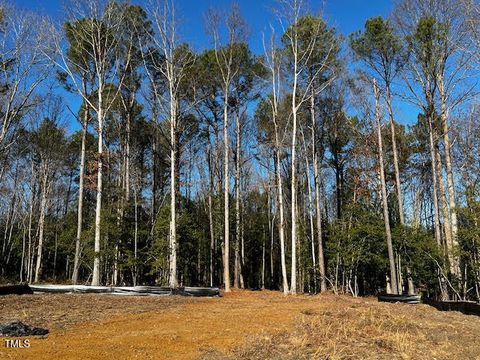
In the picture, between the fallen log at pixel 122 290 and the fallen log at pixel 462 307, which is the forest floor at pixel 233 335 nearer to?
the fallen log at pixel 462 307

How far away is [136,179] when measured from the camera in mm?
24828

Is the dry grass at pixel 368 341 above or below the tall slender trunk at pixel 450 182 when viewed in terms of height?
below

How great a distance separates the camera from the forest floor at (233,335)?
5246 millimetres

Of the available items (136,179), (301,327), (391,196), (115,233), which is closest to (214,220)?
(136,179)

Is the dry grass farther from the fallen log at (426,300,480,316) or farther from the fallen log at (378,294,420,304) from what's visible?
the fallen log at (378,294,420,304)

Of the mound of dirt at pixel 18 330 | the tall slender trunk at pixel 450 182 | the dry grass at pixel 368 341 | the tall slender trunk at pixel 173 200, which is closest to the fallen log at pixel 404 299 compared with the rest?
the tall slender trunk at pixel 450 182

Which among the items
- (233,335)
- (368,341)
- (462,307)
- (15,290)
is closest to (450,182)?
(462,307)

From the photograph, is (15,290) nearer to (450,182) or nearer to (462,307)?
(462,307)

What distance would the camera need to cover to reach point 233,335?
6.73 meters

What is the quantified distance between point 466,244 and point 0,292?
14563 millimetres

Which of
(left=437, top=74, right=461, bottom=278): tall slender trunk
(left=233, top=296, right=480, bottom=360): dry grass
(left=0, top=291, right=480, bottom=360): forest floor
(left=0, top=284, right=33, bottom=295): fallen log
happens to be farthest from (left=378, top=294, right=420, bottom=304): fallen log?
(left=0, top=284, right=33, bottom=295): fallen log

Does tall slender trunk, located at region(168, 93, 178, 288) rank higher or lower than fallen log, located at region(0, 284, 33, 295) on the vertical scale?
higher

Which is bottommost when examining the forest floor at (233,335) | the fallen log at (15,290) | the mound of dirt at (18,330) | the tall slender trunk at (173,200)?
the forest floor at (233,335)

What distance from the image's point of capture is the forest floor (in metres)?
5.25
